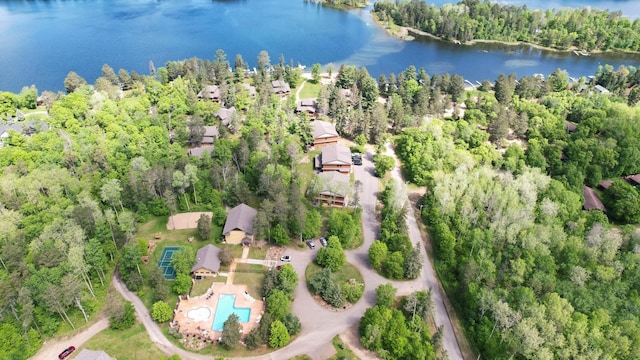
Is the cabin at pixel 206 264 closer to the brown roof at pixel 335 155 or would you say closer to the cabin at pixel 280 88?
the brown roof at pixel 335 155

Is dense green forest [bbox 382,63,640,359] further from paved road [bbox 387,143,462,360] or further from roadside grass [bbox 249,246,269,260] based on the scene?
roadside grass [bbox 249,246,269,260]

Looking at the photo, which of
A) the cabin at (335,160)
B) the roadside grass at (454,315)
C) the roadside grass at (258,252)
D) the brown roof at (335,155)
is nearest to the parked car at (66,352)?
the roadside grass at (258,252)

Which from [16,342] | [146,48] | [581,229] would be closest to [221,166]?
[16,342]

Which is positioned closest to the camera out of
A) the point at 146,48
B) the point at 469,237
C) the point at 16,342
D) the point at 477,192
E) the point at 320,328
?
the point at 16,342

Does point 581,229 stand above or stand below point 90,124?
below

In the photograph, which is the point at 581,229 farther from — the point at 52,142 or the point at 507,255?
the point at 52,142

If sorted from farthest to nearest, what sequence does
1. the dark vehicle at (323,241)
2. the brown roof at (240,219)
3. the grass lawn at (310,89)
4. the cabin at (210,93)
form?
the grass lawn at (310,89) → the cabin at (210,93) → the dark vehicle at (323,241) → the brown roof at (240,219)
